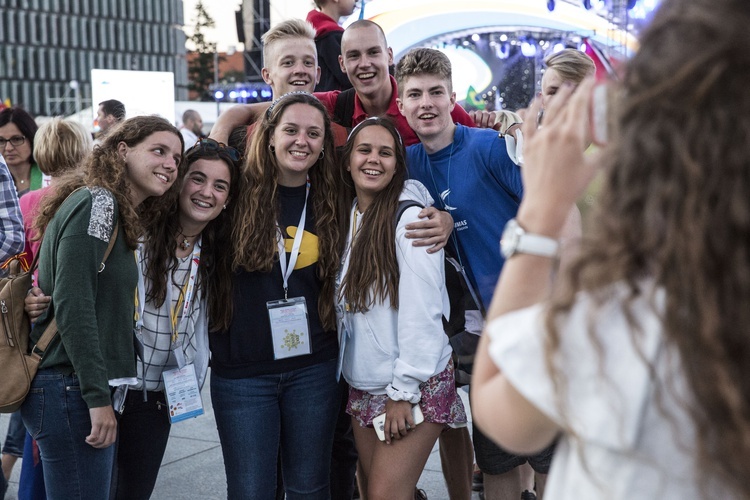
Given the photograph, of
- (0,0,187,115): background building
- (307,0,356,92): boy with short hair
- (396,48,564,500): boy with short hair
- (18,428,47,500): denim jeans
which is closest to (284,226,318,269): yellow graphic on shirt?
(396,48,564,500): boy with short hair

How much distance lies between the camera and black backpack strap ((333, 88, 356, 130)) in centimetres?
411

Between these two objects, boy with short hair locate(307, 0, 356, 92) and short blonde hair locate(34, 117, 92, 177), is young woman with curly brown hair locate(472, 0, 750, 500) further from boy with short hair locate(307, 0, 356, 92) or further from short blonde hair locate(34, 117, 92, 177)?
boy with short hair locate(307, 0, 356, 92)

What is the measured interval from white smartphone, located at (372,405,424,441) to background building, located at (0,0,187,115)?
249ft

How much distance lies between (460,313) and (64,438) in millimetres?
1561

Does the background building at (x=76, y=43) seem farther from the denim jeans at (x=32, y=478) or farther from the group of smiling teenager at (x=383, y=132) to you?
the denim jeans at (x=32, y=478)

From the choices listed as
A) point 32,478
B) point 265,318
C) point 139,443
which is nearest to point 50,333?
point 139,443

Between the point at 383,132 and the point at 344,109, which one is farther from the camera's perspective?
the point at 344,109

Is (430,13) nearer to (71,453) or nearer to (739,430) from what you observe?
(71,453)

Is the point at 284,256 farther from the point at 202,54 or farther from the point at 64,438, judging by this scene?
the point at 202,54

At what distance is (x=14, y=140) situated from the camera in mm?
5289

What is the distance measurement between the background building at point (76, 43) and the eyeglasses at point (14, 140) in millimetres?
72816

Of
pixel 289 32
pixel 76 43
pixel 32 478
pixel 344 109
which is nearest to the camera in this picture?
pixel 32 478

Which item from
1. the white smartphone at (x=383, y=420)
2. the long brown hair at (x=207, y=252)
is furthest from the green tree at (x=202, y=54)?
the white smartphone at (x=383, y=420)

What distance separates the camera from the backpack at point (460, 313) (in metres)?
3.33
